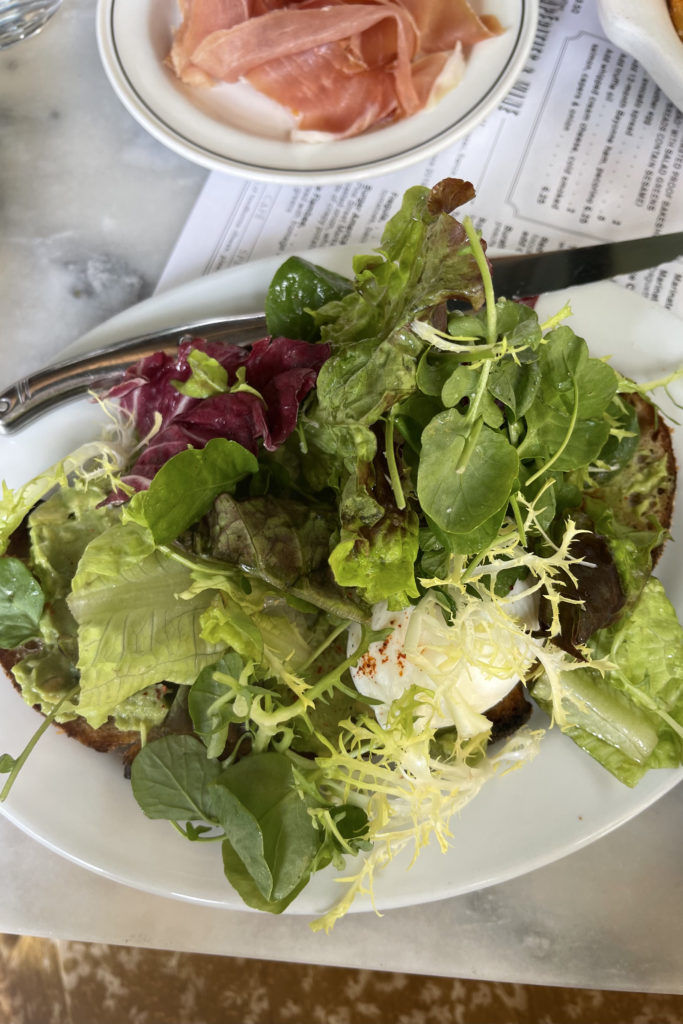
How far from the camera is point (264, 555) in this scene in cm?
91

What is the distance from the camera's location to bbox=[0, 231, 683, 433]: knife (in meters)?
1.14

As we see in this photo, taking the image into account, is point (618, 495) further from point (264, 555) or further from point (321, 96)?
point (321, 96)

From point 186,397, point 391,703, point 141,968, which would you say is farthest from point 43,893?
point 186,397

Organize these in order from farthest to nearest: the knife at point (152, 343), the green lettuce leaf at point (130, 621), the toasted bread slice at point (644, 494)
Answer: the knife at point (152, 343), the toasted bread slice at point (644, 494), the green lettuce leaf at point (130, 621)

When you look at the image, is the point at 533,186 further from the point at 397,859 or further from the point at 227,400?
the point at 397,859

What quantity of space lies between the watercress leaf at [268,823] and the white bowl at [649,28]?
1245mm

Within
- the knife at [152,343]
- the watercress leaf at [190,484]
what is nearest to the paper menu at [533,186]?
the knife at [152,343]

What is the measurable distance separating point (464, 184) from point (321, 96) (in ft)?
2.15

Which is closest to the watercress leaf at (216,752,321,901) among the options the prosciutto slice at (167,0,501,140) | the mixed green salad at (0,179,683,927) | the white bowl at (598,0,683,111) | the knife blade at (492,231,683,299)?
the mixed green salad at (0,179,683,927)

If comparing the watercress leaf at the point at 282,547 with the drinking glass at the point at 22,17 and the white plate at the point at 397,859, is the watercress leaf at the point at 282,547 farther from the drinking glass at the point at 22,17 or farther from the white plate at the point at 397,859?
the drinking glass at the point at 22,17

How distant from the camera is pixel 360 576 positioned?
0.86m

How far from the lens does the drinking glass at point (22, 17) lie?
157 cm

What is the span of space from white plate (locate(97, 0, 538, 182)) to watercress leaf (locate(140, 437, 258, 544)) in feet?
1.99

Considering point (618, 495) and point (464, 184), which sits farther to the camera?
point (618, 495)
